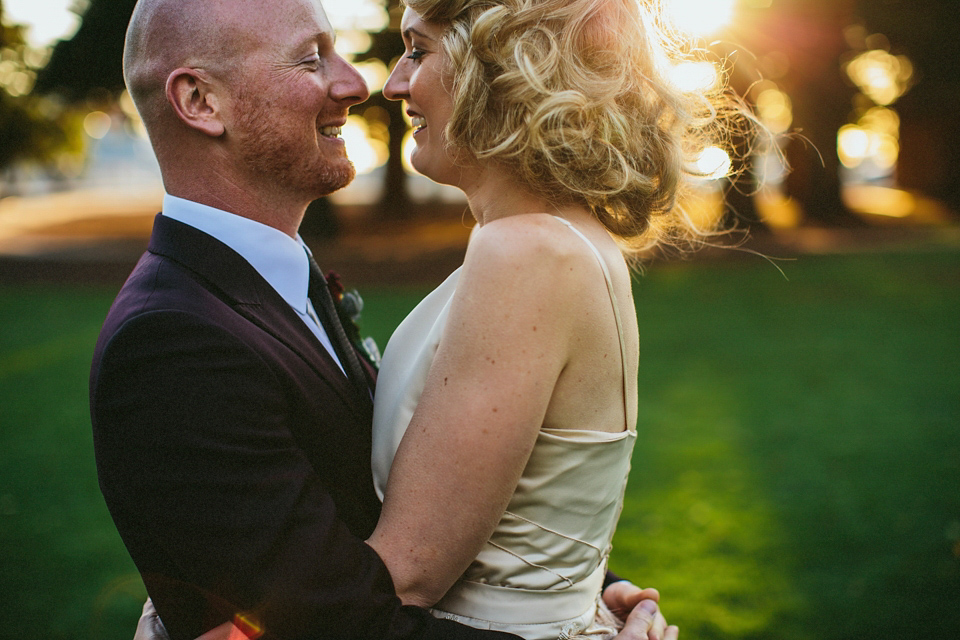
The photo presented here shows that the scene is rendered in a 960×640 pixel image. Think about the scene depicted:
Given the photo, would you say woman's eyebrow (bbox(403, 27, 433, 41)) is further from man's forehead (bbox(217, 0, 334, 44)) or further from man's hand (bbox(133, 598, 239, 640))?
man's hand (bbox(133, 598, 239, 640))

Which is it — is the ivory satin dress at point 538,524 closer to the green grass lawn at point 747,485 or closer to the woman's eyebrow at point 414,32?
the woman's eyebrow at point 414,32

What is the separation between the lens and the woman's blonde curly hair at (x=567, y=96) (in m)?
1.99

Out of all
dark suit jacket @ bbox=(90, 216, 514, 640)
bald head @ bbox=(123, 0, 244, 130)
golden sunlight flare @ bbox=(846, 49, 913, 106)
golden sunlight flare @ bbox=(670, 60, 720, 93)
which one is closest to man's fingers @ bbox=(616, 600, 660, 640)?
dark suit jacket @ bbox=(90, 216, 514, 640)

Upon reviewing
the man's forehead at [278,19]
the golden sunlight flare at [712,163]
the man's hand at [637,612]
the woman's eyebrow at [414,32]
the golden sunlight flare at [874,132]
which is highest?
the woman's eyebrow at [414,32]

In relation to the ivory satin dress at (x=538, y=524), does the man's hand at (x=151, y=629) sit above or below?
below

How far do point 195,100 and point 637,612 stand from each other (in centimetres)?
202

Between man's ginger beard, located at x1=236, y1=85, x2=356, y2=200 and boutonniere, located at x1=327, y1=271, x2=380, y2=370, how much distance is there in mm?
335

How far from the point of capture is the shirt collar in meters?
2.28

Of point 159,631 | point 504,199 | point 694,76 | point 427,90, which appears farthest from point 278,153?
point 159,631

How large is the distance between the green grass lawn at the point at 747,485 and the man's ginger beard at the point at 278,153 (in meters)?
3.46

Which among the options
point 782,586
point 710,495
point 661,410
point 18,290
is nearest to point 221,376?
point 782,586

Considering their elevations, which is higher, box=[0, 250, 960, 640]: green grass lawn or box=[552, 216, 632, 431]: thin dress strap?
box=[552, 216, 632, 431]: thin dress strap

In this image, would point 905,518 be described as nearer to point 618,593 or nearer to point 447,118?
point 618,593

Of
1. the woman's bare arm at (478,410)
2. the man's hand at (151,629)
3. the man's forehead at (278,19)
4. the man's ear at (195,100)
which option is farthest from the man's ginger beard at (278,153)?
the man's hand at (151,629)
